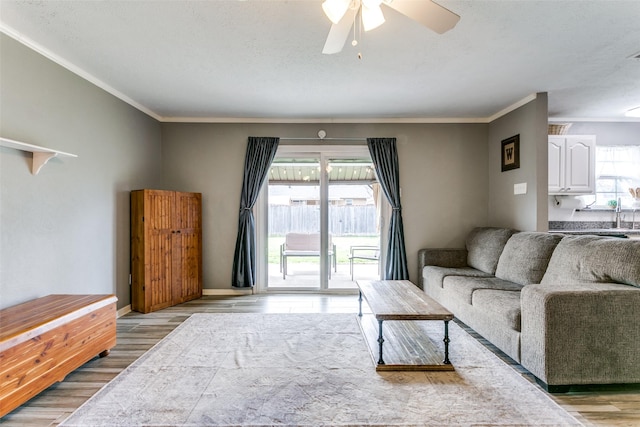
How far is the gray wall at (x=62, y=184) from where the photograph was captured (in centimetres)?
241

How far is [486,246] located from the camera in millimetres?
3988

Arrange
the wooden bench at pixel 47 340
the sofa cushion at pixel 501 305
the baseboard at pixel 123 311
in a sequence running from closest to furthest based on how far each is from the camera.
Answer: the wooden bench at pixel 47 340
the sofa cushion at pixel 501 305
the baseboard at pixel 123 311

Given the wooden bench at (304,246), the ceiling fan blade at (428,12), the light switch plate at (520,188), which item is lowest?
the wooden bench at (304,246)

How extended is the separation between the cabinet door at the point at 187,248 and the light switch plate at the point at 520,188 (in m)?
4.17

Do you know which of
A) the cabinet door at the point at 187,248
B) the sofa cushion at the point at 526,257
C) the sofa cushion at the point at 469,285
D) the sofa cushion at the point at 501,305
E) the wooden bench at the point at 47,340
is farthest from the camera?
the cabinet door at the point at 187,248

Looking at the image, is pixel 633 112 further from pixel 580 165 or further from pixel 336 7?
pixel 336 7

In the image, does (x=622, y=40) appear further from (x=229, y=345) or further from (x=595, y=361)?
(x=229, y=345)

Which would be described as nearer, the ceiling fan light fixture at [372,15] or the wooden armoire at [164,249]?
the ceiling fan light fixture at [372,15]

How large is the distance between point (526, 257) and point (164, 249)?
4013 millimetres

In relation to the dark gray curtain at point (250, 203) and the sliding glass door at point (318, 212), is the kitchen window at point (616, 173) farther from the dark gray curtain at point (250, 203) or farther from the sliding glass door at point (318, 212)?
the dark gray curtain at point (250, 203)

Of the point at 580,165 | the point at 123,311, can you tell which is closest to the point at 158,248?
the point at 123,311

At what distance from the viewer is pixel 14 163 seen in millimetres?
2426

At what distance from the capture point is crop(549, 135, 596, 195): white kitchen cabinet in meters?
4.19

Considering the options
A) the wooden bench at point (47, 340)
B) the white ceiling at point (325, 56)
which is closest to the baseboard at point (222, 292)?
the wooden bench at point (47, 340)
